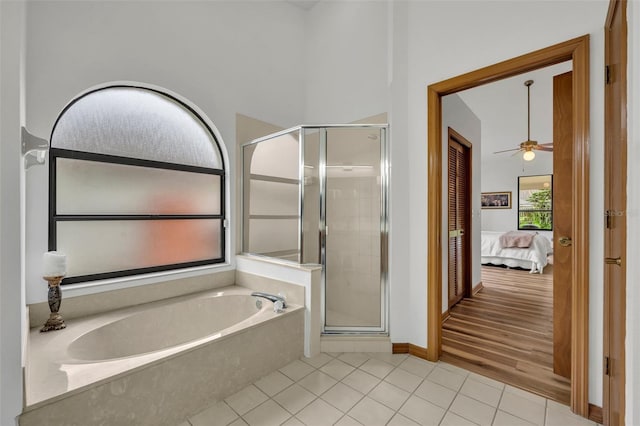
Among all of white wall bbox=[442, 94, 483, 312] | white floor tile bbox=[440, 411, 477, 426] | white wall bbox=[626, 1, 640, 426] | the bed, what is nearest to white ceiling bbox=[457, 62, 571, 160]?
white wall bbox=[442, 94, 483, 312]

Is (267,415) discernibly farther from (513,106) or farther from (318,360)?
(513,106)

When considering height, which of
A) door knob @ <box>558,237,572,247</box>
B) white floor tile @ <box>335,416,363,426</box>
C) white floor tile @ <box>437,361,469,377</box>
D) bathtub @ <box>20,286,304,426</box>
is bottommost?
white floor tile @ <box>437,361,469,377</box>

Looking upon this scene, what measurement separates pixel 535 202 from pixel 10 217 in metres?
9.28

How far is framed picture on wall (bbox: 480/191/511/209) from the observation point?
775cm

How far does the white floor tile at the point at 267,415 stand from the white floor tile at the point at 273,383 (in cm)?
13

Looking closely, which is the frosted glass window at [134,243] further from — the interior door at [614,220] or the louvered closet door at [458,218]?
the interior door at [614,220]

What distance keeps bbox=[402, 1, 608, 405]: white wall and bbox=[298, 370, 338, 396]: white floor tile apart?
819 mm

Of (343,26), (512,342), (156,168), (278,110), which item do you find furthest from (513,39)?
(156,168)

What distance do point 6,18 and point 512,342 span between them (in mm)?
3603

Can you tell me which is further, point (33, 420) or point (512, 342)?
point (512, 342)

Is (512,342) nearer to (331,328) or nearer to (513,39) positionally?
(331,328)

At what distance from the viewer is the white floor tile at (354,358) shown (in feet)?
7.02

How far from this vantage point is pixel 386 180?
2.40 meters

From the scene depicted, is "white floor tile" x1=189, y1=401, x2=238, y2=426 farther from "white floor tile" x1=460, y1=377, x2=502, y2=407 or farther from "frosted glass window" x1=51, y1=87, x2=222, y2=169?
"frosted glass window" x1=51, y1=87, x2=222, y2=169
